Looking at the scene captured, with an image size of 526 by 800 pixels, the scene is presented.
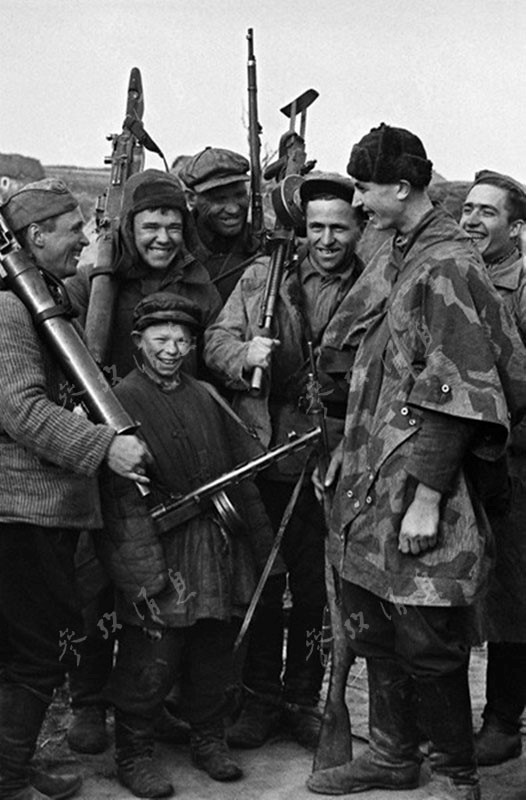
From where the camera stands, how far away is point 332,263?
16.8 feet

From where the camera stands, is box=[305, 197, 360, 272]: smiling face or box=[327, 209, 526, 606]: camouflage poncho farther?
box=[305, 197, 360, 272]: smiling face

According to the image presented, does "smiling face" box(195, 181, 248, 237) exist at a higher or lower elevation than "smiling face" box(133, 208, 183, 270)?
higher

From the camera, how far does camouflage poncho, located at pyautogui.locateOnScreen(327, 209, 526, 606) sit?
13.4ft

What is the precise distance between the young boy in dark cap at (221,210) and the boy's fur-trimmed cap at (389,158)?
1.50 metres

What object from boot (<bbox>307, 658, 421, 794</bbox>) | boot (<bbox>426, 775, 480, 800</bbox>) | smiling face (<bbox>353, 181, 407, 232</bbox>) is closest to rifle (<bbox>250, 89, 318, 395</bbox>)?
smiling face (<bbox>353, 181, 407, 232</bbox>)

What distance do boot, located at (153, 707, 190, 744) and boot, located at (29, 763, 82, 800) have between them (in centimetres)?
52

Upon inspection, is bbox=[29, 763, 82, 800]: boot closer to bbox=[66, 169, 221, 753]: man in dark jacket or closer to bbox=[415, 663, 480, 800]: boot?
bbox=[66, 169, 221, 753]: man in dark jacket

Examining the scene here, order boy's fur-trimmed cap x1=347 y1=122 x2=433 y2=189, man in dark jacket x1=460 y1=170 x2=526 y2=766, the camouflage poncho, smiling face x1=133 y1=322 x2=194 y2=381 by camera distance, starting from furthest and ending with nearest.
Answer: man in dark jacket x1=460 y1=170 x2=526 y2=766 < smiling face x1=133 y1=322 x2=194 y2=381 < boy's fur-trimmed cap x1=347 y1=122 x2=433 y2=189 < the camouflage poncho

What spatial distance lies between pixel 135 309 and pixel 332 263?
33.8 inches

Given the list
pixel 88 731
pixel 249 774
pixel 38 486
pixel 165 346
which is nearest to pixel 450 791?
pixel 249 774

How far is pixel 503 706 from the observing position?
16.9ft

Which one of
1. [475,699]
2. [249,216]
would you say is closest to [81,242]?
[249,216]

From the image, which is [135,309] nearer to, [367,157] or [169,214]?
[169,214]

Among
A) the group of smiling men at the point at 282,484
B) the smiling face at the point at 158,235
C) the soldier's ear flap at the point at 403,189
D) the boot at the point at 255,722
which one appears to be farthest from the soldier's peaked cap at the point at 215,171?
the boot at the point at 255,722
